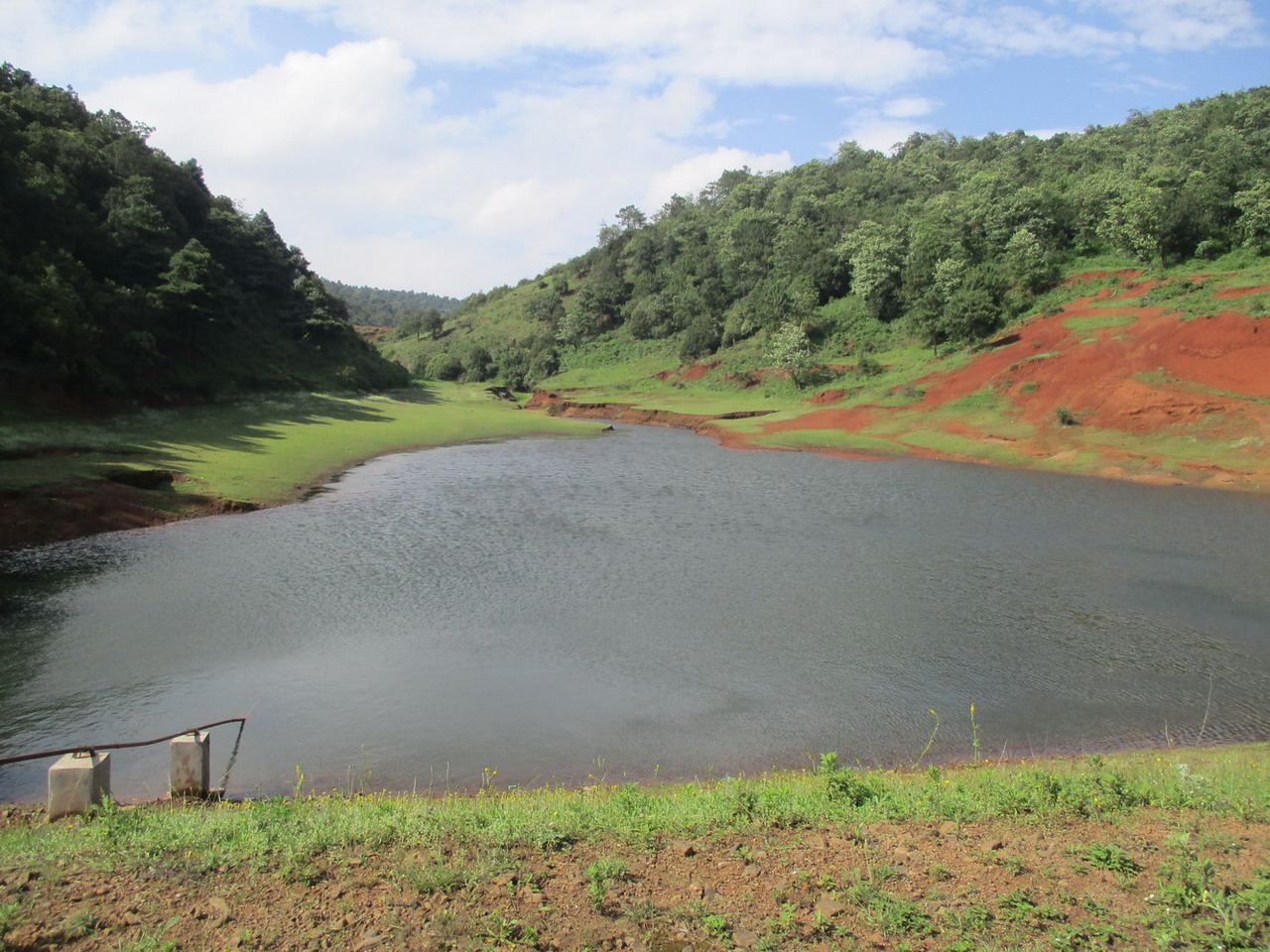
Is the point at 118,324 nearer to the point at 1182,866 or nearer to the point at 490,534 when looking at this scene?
the point at 490,534

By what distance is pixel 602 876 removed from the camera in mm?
6426

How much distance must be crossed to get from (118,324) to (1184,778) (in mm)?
45489

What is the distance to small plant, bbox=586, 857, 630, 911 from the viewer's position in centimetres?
613

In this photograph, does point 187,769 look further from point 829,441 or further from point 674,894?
point 829,441

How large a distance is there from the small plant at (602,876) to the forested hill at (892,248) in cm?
5351

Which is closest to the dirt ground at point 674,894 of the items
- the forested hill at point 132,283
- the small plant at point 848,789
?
the small plant at point 848,789

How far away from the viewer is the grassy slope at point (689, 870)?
5676mm

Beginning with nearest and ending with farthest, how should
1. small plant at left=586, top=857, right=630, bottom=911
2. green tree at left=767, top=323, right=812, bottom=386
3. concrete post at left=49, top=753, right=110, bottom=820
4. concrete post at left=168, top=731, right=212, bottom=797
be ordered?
small plant at left=586, top=857, right=630, bottom=911 < concrete post at left=49, top=753, right=110, bottom=820 < concrete post at left=168, top=731, right=212, bottom=797 < green tree at left=767, top=323, right=812, bottom=386

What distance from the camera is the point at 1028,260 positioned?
5819cm

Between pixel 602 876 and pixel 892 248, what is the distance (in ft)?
242

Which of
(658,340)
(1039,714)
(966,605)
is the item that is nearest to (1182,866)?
(1039,714)

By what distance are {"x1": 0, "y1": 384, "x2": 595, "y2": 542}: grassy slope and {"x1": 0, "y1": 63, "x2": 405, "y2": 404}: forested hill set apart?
269 cm

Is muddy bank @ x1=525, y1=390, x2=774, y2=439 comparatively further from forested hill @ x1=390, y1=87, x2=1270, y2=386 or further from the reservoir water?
the reservoir water

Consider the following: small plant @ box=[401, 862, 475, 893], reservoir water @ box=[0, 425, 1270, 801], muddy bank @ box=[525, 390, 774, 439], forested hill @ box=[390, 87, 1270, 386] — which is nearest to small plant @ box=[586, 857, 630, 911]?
small plant @ box=[401, 862, 475, 893]
